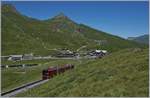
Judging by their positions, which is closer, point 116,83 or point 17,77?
point 116,83

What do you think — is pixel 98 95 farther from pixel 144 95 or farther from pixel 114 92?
pixel 144 95

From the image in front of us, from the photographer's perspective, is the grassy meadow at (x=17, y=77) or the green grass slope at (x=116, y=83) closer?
the green grass slope at (x=116, y=83)

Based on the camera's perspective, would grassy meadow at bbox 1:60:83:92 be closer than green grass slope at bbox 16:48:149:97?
No

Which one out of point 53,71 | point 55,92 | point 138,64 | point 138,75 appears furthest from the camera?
point 53,71

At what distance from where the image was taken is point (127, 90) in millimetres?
24422

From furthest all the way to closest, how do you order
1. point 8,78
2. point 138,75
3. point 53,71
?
point 8,78, point 53,71, point 138,75

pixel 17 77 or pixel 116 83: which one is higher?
pixel 116 83

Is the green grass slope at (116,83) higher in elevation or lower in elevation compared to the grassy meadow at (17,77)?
higher

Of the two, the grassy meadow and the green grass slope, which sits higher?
the green grass slope

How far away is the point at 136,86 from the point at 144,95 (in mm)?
2443

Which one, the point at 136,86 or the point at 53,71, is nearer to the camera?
the point at 136,86

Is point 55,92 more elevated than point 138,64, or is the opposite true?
point 138,64

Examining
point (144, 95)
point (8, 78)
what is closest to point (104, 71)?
point (144, 95)

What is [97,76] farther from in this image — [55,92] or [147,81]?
[147,81]
